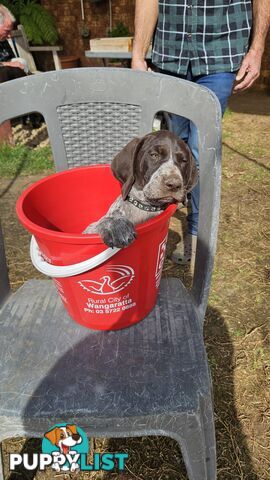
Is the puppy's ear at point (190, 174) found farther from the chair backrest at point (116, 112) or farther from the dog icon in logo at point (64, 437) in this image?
the dog icon in logo at point (64, 437)

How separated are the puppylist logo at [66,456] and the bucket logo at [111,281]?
42cm

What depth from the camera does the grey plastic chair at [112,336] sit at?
120 centimetres

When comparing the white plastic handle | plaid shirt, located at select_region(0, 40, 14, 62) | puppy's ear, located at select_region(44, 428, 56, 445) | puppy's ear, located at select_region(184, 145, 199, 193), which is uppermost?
plaid shirt, located at select_region(0, 40, 14, 62)

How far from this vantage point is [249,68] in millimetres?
2449

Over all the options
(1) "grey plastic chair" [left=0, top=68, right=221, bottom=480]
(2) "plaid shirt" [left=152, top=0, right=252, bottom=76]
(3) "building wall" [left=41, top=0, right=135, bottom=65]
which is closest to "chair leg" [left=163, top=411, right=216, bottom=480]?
(1) "grey plastic chair" [left=0, top=68, right=221, bottom=480]

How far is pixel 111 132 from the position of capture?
1.89m

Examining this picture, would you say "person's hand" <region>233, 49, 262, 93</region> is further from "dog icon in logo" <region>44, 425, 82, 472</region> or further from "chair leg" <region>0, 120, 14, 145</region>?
"chair leg" <region>0, 120, 14, 145</region>

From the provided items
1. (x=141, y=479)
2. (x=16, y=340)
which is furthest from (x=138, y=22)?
(x=141, y=479)

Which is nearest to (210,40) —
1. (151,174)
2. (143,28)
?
(143,28)

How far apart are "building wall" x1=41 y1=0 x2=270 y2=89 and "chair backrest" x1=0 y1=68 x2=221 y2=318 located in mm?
7289

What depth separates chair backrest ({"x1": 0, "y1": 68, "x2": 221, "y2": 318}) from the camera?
148cm

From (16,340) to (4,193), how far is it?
3021 millimetres

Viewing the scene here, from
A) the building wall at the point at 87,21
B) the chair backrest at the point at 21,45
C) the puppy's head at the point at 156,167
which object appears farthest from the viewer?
the building wall at the point at 87,21

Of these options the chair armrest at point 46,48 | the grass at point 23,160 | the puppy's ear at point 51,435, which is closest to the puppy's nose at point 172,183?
the puppy's ear at point 51,435
